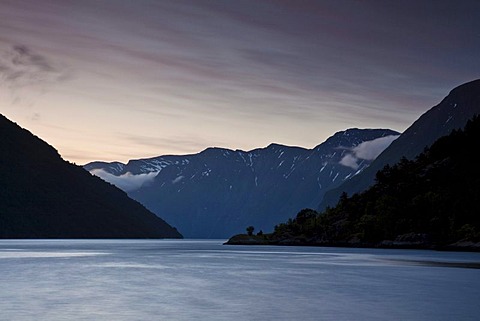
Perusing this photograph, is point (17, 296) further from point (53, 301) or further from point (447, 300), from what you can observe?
point (447, 300)

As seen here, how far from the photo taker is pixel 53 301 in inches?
2019

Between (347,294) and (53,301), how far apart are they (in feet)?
80.8

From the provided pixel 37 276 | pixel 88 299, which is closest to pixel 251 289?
pixel 88 299

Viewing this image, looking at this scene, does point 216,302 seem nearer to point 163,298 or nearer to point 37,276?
point 163,298

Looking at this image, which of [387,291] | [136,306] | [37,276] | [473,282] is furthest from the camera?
[37,276]

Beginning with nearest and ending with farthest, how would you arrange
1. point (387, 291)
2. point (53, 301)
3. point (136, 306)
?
1. point (136, 306)
2. point (53, 301)
3. point (387, 291)

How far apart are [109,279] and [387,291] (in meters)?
31.7

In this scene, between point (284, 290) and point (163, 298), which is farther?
point (284, 290)

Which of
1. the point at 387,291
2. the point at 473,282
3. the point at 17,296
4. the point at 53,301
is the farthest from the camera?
the point at 473,282

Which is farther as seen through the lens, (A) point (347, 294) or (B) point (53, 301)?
(A) point (347, 294)

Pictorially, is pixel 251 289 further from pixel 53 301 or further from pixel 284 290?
pixel 53 301

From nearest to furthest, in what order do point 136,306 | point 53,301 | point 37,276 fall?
point 136,306, point 53,301, point 37,276

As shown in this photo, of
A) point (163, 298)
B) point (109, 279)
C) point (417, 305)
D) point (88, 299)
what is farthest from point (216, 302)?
point (109, 279)

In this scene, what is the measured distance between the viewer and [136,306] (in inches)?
1891
